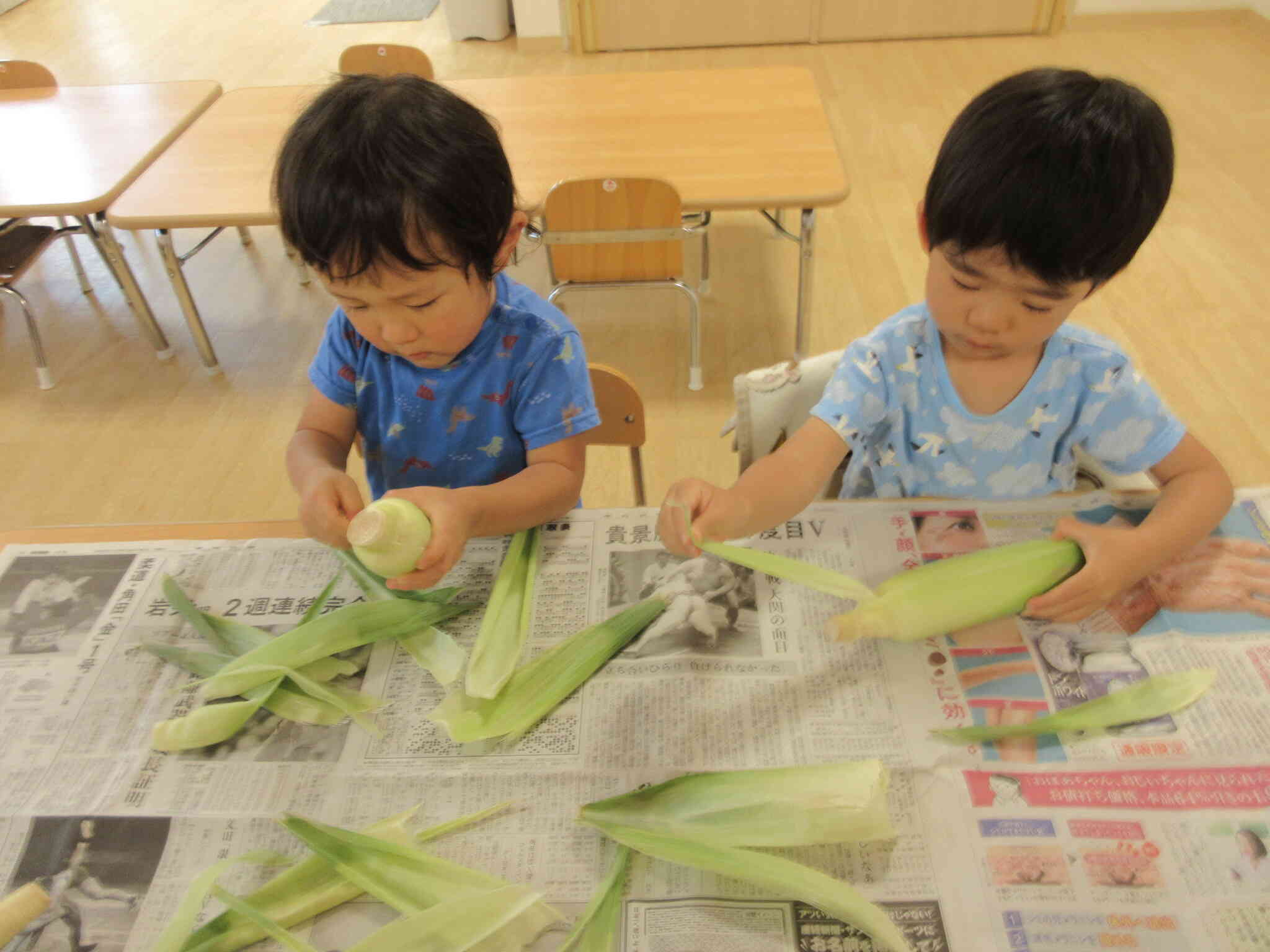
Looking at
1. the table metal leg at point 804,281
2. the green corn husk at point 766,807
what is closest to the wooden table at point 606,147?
the table metal leg at point 804,281

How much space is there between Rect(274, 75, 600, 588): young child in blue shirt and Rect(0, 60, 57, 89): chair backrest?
98.7 inches

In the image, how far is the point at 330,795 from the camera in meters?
0.80

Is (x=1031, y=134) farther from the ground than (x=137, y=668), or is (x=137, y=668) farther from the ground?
(x=1031, y=134)

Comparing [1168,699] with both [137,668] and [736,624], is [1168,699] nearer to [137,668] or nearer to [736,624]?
[736,624]

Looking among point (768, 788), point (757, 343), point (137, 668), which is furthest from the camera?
point (757, 343)

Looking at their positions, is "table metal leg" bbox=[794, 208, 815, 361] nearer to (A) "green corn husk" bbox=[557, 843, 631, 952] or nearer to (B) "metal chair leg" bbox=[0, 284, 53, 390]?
(A) "green corn husk" bbox=[557, 843, 631, 952]

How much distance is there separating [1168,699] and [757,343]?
195cm

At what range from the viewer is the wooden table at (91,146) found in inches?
82.7

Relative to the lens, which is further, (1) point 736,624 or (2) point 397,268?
(1) point 736,624

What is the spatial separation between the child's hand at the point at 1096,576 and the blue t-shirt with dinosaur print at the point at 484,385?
596mm

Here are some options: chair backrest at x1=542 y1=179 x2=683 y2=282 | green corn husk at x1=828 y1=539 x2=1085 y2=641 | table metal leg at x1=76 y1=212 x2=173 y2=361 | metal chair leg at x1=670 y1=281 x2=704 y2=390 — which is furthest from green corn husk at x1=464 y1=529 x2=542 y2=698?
table metal leg at x1=76 y1=212 x2=173 y2=361

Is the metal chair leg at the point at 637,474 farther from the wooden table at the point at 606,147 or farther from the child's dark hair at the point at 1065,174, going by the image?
the wooden table at the point at 606,147

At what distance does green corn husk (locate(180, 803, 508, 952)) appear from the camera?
698 millimetres

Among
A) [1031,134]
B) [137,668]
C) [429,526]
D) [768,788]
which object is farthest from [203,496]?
[1031,134]
